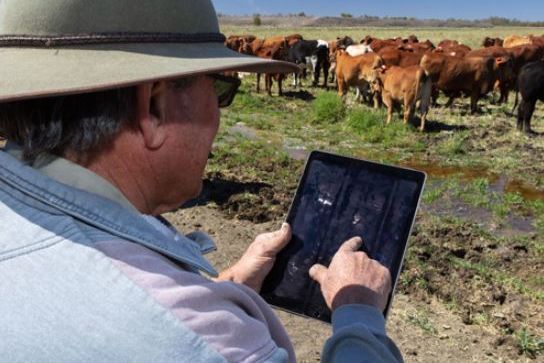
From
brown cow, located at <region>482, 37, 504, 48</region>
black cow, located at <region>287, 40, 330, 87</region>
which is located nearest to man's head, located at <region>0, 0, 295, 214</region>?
black cow, located at <region>287, 40, 330, 87</region>

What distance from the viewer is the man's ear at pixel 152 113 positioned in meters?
1.12

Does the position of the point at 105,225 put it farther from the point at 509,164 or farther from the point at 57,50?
the point at 509,164

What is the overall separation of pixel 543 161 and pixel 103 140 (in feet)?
32.1

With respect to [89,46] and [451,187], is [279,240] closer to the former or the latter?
[89,46]

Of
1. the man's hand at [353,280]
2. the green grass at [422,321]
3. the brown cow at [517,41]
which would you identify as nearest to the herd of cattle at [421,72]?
the brown cow at [517,41]

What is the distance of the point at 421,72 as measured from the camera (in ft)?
42.8

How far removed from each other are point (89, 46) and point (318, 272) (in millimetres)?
950

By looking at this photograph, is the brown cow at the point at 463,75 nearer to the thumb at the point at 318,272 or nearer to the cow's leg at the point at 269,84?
the cow's leg at the point at 269,84

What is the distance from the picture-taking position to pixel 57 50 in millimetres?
1106

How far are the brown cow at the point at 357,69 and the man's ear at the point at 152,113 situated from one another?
14.9 metres

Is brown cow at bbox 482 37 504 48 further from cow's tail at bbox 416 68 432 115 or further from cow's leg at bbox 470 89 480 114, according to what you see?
cow's tail at bbox 416 68 432 115

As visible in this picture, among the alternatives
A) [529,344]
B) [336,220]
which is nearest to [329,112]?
[529,344]

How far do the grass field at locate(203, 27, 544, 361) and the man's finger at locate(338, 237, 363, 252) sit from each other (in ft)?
9.06

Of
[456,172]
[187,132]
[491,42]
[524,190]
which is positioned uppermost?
[187,132]
